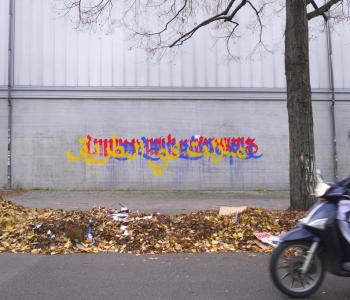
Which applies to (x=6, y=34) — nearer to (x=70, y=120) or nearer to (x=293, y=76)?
(x=70, y=120)

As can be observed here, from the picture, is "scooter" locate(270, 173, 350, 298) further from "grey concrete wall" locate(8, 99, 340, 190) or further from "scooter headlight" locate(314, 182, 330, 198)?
"grey concrete wall" locate(8, 99, 340, 190)

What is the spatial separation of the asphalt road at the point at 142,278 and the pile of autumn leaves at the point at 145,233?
0.40 m

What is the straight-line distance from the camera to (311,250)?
4453 mm

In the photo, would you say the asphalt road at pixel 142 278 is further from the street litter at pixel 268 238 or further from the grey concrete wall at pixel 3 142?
the grey concrete wall at pixel 3 142

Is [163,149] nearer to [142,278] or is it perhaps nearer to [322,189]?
[142,278]

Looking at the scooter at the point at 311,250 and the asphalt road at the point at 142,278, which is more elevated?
the scooter at the point at 311,250

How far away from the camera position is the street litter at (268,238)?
689 centimetres

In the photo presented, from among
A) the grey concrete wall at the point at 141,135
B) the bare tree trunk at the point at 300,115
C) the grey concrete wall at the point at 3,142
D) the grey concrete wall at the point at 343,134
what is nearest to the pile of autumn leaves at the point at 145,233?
the bare tree trunk at the point at 300,115

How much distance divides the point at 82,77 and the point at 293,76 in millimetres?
10509

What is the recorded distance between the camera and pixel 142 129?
17.2 m

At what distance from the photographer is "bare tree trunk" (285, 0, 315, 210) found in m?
8.72

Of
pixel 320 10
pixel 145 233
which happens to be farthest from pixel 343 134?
pixel 145 233

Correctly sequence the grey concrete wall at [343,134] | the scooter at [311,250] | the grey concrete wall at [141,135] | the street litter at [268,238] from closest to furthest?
1. the scooter at [311,250]
2. the street litter at [268,238]
3. the grey concrete wall at [141,135]
4. the grey concrete wall at [343,134]

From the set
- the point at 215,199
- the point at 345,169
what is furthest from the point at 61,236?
the point at 345,169
